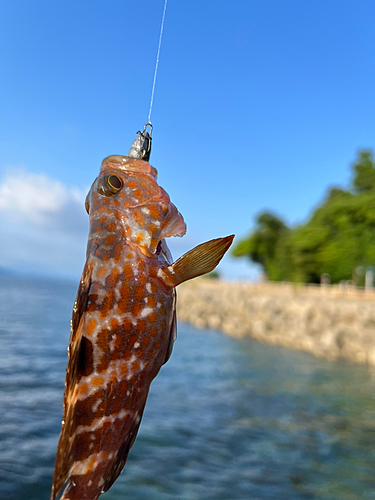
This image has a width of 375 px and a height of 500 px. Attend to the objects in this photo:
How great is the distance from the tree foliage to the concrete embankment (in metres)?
9.17

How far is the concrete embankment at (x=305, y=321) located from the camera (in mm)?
18031

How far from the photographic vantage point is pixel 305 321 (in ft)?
70.6

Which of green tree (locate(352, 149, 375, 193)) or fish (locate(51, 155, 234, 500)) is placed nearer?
fish (locate(51, 155, 234, 500))

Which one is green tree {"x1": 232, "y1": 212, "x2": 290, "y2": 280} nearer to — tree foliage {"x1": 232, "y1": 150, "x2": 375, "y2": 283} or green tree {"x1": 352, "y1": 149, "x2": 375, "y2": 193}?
tree foliage {"x1": 232, "y1": 150, "x2": 375, "y2": 283}

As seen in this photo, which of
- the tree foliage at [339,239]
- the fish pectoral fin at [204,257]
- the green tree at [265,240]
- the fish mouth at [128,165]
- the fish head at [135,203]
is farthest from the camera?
the green tree at [265,240]

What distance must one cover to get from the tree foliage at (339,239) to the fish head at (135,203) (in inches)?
1534

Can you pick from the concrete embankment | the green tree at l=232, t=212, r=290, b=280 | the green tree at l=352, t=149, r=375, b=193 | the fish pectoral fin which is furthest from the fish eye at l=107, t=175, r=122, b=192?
the green tree at l=232, t=212, r=290, b=280

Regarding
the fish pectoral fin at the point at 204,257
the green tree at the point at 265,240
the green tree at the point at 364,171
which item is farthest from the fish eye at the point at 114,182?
the green tree at the point at 265,240

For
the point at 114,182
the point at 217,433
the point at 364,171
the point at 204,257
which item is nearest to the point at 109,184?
the point at 114,182

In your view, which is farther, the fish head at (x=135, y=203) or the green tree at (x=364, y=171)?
the green tree at (x=364, y=171)

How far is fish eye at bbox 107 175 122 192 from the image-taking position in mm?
2404

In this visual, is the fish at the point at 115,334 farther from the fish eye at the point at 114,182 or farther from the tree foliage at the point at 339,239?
the tree foliage at the point at 339,239

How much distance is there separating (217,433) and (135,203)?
713 centimetres

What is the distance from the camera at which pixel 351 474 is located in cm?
718
